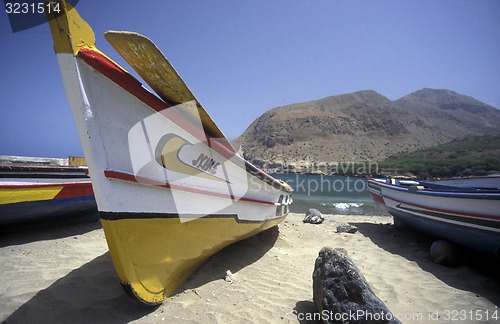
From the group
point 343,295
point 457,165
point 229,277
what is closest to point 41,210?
point 229,277

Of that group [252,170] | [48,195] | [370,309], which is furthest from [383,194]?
[48,195]

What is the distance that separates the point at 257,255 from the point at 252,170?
69.7 inches

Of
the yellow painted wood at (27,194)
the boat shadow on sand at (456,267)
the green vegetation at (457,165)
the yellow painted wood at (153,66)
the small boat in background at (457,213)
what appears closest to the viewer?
the yellow painted wood at (153,66)

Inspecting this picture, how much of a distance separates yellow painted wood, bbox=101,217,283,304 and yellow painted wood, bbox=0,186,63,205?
3621 millimetres

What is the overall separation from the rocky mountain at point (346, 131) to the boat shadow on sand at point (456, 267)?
6757 centimetres

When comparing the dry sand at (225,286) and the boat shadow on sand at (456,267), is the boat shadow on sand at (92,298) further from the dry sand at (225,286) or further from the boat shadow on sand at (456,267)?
the boat shadow on sand at (456,267)

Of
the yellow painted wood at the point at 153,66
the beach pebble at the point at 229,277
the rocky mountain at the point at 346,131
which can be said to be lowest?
the beach pebble at the point at 229,277

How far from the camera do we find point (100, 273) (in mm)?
3518

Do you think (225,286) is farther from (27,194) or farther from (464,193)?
(464,193)

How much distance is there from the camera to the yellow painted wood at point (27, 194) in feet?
14.6

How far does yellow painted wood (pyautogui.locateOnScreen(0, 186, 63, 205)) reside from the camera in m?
4.46

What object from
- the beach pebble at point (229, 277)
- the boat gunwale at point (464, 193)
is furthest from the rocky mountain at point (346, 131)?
the beach pebble at point (229, 277)

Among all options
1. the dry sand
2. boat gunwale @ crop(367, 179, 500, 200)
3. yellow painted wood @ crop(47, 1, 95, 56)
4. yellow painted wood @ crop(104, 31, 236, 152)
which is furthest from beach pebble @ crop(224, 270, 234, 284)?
boat gunwale @ crop(367, 179, 500, 200)

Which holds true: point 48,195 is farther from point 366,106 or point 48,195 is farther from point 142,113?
point 366,106
